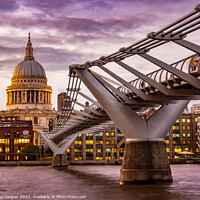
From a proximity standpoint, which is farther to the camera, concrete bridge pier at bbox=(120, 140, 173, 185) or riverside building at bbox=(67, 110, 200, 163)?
riverside building at bbox=(67, 110, 200, 163)

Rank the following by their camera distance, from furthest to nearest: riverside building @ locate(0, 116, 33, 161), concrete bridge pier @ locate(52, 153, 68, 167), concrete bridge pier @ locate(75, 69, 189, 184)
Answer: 1. riverside building @ locate(0, 116, 33, 161)
2. concrete bridge pier @ locate(52, 153, 68, 167)
3. concrete bridge pier @ locate(75, 69, 189, 184)

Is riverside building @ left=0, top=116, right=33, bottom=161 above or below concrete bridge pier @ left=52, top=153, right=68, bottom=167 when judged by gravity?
above

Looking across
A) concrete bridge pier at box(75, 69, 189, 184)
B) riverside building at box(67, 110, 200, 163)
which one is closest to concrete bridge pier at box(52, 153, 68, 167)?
riverside building at box(67, 110, 200, 163)

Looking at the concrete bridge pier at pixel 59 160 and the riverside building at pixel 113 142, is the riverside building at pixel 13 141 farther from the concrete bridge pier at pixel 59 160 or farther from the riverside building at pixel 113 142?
the concrete bridge pier at pixel 59 160

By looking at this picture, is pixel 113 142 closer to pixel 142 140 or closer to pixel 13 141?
pixel 13 141

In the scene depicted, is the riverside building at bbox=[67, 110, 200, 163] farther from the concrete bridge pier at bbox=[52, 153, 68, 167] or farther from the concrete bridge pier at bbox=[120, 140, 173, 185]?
the concrete bridge pier at bbox=[120, 140, 173, 185]

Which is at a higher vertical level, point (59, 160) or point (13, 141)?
point (13, 141)

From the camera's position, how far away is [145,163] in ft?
137

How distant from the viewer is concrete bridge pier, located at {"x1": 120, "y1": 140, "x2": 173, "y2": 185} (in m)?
41.6

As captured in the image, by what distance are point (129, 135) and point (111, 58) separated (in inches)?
300

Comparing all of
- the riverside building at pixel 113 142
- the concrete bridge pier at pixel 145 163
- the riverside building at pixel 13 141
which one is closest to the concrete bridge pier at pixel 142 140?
the concrete bridge pier at pixel 145 163

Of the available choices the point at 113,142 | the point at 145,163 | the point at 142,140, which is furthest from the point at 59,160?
the point at 145,163

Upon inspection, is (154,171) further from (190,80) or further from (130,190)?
(190,80)

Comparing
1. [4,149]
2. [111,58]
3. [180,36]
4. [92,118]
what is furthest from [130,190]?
[4,149]
